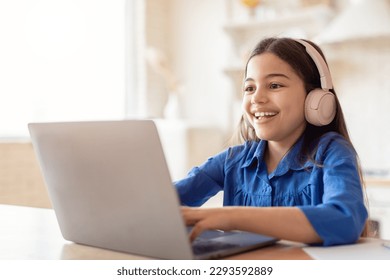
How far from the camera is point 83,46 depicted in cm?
369

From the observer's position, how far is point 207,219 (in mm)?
885

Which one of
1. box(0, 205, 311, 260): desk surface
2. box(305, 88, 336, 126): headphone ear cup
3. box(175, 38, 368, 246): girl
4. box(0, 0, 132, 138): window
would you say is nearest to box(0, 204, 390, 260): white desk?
box(0, 205, 311, 260): desk surface

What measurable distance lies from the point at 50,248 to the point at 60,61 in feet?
8.84

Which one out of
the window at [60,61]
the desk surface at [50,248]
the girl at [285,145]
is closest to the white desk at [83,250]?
the desk surface at [50,248]

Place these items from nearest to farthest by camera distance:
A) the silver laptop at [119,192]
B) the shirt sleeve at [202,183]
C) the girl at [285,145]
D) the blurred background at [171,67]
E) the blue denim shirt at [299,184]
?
the silver laptop at [119,192]
the blue denim shirt at [299,184]
the girl at [285,145]
the shirt sleeve at [202,183]
the blurred background at [171,67]

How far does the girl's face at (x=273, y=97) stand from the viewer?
123 centimetres

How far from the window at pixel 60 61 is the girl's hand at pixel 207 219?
2515 mm

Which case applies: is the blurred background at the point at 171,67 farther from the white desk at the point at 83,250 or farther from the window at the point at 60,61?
the white desk at the point at 83,250

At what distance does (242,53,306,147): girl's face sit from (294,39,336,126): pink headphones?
0.11ft

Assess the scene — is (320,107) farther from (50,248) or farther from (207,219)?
(50,248)

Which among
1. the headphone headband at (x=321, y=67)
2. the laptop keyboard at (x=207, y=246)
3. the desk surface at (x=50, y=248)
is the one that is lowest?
the desk surface at (x=50, y=248)
